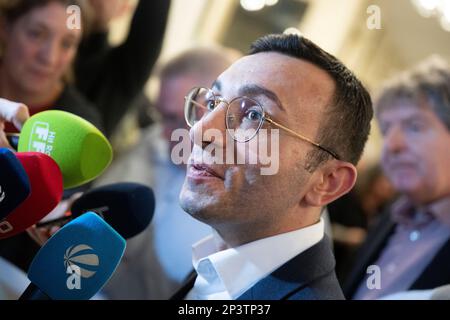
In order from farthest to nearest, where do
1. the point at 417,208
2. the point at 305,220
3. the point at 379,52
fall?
the point at 379,52 < the point at 417,208 < the point at 305,220

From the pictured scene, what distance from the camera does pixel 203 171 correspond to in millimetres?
786

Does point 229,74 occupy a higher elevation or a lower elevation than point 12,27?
higher

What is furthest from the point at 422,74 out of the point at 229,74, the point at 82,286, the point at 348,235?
the point at 82,286

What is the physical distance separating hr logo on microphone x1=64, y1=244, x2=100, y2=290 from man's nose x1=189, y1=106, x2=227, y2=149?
0.70ft

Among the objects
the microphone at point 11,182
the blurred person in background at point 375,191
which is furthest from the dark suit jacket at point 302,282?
the blurred person in background at point 375,191

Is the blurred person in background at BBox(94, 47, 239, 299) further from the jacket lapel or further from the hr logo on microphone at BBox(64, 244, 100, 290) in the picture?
the hr logo on microphone at BBox(64, 244, 100, 290)

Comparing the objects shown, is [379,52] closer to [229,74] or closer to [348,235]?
[348,235]

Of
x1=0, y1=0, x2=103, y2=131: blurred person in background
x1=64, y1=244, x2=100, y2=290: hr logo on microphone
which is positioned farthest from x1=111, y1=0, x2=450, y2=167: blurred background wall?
x1=64, y1=244, x2=100, y2=290: hr logo on microphone

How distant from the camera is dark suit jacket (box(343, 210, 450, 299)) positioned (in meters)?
1.00

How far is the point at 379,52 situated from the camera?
8.50 ft

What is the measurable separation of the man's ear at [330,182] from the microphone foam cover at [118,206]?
0.25m

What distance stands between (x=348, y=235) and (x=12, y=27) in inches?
45.6

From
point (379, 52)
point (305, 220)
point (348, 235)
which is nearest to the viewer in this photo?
point (305, 220)

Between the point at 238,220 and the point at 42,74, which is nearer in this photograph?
the point at 238,220
